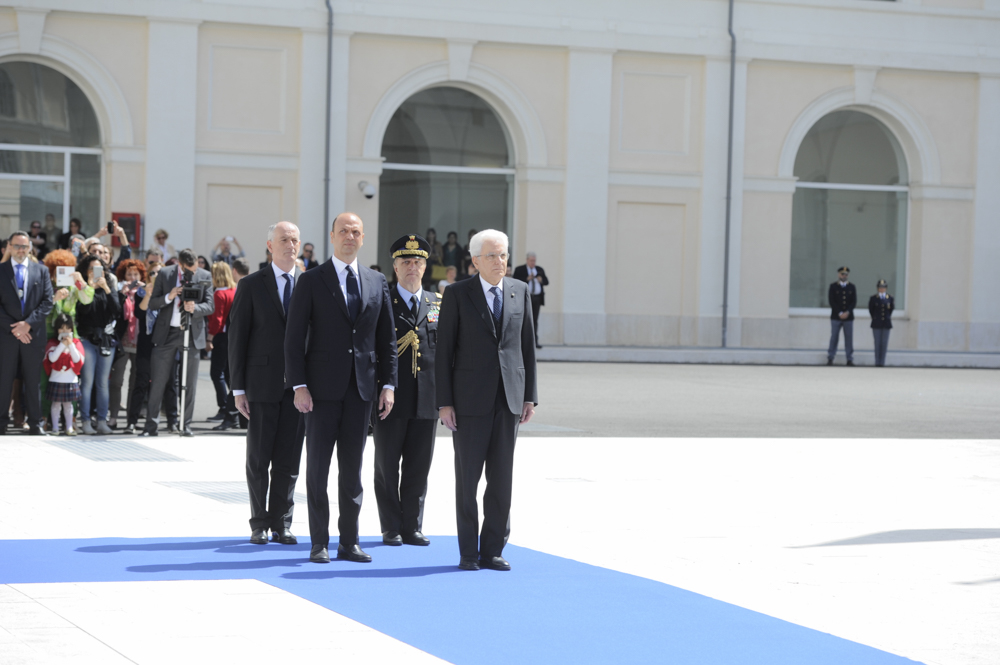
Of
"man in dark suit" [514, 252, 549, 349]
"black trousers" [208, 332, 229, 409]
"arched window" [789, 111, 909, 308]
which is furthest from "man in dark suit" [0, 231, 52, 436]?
"arched window" [789, 111, 909, 308]

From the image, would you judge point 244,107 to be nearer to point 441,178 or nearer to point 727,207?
point 441,178

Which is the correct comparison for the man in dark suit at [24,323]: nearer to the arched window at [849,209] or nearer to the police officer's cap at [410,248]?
the police officer's cap at [410,248]

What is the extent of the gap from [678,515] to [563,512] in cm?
77

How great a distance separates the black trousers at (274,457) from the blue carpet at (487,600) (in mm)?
210

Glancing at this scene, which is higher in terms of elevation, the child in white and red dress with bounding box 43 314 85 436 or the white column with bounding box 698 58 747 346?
the white column with bounding box 698 58 747 346

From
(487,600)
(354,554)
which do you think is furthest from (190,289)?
(487,600)

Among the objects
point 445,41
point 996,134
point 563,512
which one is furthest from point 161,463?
point 996,134

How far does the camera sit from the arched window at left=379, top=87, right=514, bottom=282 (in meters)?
26.5

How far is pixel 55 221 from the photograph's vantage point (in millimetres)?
24484

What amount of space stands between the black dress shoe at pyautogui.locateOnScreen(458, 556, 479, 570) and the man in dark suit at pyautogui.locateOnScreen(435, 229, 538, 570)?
5 cm

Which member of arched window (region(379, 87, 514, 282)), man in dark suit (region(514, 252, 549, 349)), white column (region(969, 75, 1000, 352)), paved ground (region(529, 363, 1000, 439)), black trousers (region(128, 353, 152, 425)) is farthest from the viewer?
white column (region(969, 75, 1000, 352))

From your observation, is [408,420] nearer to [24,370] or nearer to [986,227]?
[24,370]

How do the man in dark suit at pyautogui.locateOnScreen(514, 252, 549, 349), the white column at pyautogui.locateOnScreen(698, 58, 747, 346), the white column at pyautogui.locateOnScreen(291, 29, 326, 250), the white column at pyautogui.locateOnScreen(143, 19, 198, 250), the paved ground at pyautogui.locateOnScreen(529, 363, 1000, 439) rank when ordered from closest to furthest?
the paved ground at pyautogui.locateOnScreen(529, 363, 1000, 439), the white column at pyautogui.locateOnScreen(143, 19, 198, 250), the man in dark suit at pyautogui.locateOnScreen(514, 252, 549, 349), the white column at pyautogui.locateOnScreen(291, 29, 326, 250), the white column at pyautogui.locateOnScreen(698, 58, 747, 346)

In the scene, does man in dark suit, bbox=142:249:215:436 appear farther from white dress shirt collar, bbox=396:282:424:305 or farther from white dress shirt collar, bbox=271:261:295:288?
white dress shirt collar, bbox=396:282:424:305
